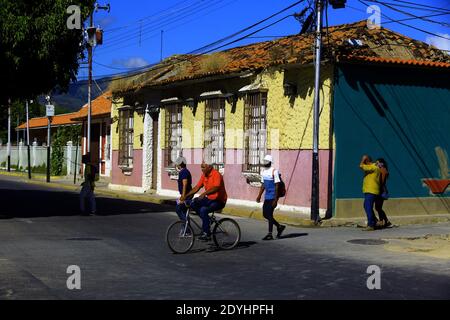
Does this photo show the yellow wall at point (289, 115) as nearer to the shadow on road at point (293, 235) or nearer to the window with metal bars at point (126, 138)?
the shadow on road at point (293, 235)

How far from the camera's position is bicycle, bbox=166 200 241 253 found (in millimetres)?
11641

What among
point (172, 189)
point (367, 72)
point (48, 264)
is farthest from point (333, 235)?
point (172, 189)

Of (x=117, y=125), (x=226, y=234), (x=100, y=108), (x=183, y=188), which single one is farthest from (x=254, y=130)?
(x=100, y=108)

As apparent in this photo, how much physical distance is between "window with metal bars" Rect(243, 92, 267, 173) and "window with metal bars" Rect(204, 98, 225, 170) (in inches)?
55.6

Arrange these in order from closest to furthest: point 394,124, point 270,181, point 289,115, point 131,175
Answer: point 270,181 < point 394,124 < point 289,115 < point 131,175

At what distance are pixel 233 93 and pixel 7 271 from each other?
13.3 meters

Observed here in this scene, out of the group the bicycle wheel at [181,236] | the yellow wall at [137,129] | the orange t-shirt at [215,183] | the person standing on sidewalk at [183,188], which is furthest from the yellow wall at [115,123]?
the bicycle wheel at [181,236]

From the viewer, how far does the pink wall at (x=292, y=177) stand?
58.2ft

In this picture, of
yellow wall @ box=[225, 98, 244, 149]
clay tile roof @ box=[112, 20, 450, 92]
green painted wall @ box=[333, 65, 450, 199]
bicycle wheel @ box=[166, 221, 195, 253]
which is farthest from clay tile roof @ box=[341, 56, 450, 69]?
bicycle wheel @ box=[166, 221, 195, 253]

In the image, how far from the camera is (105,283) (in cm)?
862

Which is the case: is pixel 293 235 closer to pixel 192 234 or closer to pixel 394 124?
pixel 192 234

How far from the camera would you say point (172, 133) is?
2553 cm

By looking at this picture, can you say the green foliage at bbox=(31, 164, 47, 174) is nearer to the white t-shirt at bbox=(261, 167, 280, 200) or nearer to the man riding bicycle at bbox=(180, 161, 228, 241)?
the white t-shirt at bbox=(261, 167, 280, 200)

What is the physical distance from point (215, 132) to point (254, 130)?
2.24 m
